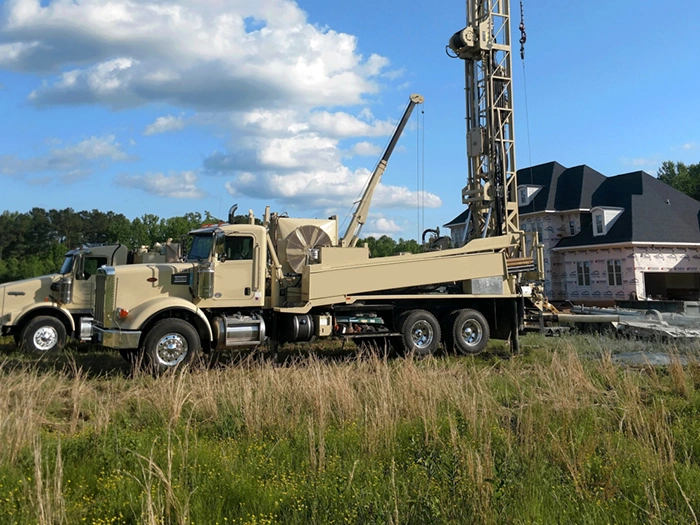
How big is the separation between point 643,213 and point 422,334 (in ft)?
87.0

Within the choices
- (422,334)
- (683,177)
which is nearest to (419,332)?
(422,334)

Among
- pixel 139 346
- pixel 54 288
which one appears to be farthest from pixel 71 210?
pixel 139 346

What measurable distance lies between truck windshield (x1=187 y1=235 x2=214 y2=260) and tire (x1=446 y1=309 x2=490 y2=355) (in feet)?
18.1

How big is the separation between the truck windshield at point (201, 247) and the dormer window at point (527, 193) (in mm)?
31128

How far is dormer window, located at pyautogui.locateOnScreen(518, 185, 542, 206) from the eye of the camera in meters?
39.0

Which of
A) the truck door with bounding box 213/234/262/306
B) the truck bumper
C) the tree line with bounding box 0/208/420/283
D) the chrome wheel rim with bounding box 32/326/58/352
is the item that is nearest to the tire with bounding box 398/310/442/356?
the truck door with bounding box 213/234/262/306

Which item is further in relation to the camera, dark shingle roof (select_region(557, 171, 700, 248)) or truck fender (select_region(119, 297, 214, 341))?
dark shingle roof (select_region(557, 171, 700, 248))

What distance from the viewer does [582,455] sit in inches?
192

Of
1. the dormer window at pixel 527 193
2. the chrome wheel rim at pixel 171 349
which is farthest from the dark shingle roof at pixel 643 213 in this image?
the chrome wheel rim at pixel 171 349

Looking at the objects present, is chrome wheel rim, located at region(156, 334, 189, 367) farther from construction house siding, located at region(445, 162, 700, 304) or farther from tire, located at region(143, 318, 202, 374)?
construction house siding, located at region(445, 162, 700, 304)

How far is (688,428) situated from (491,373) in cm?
381

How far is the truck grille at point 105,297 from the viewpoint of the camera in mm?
10461

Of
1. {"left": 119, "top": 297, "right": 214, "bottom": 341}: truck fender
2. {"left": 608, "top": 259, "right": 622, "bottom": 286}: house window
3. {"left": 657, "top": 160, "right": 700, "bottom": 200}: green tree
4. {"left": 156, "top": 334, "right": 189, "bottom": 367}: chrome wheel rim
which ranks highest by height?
{"left": 657, "top": 160, "right": 700, "bottom": 200}: green tree

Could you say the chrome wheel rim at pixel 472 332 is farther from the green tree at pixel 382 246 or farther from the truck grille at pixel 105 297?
the green tree at pixel 382 246
